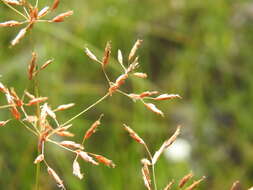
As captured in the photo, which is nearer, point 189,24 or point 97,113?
point 97,113

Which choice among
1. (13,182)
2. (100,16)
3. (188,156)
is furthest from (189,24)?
(13,182)

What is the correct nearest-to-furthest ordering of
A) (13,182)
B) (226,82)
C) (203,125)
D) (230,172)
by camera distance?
(13,182) < (230,172) < (203,125) < (226,82)

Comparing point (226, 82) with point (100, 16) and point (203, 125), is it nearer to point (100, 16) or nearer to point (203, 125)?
point (203, 125)

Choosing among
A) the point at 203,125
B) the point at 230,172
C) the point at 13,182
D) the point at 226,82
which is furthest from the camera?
the point at 226,82

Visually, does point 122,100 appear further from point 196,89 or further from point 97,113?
point 196,89

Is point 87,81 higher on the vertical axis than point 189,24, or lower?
lower

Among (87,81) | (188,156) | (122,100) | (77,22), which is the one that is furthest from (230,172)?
(77,22)

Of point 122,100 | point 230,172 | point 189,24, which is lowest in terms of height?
point 230,172
